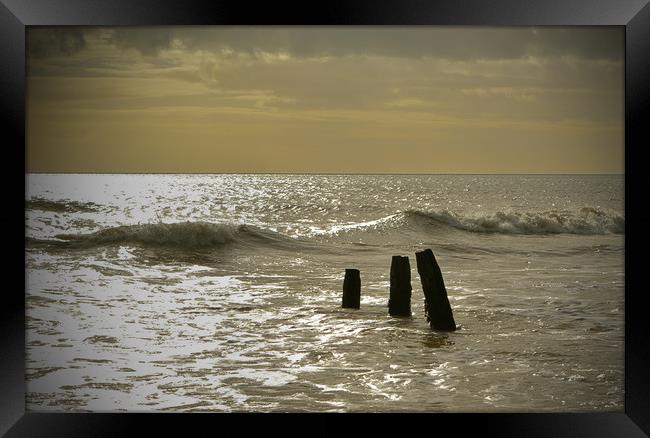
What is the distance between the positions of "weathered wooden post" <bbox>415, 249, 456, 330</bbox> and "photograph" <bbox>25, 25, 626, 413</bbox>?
1 centimetres

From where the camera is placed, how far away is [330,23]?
429 cm

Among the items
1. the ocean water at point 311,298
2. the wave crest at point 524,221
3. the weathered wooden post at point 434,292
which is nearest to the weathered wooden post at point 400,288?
the ocean water at point 311,298

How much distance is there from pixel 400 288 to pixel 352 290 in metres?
0.44

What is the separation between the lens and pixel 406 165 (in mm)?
5391

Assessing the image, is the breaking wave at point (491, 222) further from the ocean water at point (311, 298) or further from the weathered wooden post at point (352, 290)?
the weathered wooden post at point (352, 290)

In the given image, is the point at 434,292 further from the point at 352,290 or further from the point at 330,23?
the point at 330,23

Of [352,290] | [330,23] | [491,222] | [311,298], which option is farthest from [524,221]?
[330,23]

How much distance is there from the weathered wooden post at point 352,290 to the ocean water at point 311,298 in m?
0.08

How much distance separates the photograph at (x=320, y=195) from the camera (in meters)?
4.55

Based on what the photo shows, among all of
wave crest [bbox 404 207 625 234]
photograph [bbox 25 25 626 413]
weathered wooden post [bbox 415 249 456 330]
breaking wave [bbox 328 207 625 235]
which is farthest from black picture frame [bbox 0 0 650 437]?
breaking wave [bbox 328 207 625 235]

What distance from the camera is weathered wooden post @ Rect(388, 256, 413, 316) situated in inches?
226

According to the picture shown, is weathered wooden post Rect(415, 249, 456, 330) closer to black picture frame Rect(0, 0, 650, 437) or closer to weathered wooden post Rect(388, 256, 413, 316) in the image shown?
weathered wooden post Rect(388, 256, 413, 316)

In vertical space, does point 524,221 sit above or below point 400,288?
above
